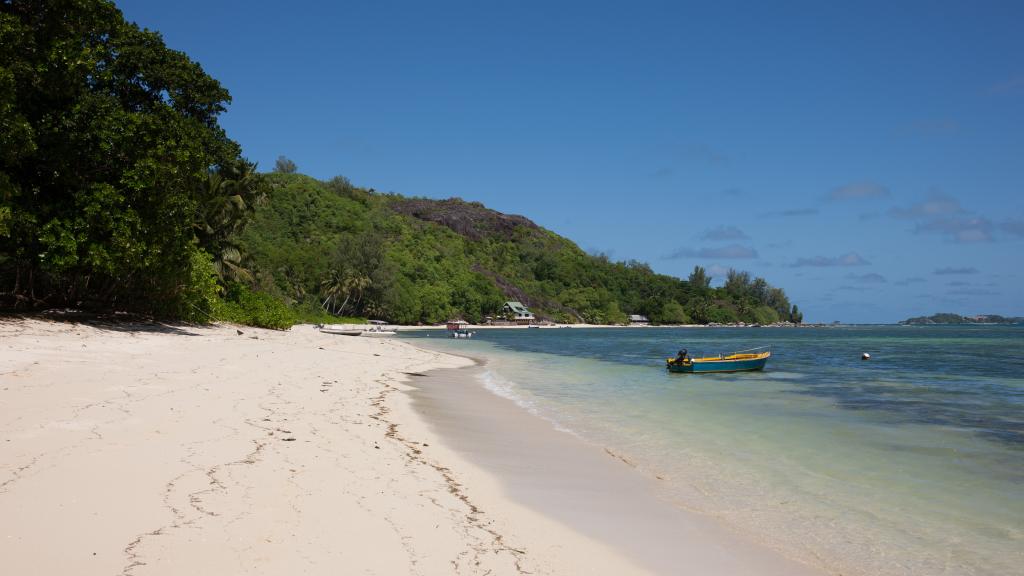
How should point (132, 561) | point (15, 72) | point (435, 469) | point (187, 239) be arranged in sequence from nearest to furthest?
point (132, 561)
point (435, 469)
point (15, 72)
point (187, 239)

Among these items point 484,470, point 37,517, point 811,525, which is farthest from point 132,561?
point 811,525

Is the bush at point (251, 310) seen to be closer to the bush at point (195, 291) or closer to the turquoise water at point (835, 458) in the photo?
the bush at point (195, 291)

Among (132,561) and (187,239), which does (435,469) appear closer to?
(132,561)

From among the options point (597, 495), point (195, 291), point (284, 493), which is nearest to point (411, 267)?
point (195, 291)

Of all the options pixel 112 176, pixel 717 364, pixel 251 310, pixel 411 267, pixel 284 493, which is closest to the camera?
pixel 284 493

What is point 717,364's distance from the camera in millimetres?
28734

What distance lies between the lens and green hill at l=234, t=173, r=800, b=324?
91.2 metres

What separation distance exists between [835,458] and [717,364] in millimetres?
18648

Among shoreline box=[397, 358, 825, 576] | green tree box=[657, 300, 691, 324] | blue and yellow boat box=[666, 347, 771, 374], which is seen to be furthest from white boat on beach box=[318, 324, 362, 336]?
green tree box=[657, 300, 691, 324]

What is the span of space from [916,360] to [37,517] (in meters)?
47.4

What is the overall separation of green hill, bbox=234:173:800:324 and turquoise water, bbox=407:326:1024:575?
30231 millimetres

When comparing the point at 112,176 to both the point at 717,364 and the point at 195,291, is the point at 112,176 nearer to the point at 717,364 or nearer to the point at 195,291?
the point at 195,291

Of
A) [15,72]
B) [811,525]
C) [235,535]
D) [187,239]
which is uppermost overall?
[15,72]

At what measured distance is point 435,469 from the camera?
311 inches
